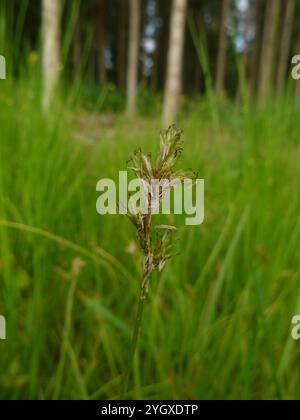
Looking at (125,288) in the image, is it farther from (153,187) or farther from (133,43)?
(133,43)

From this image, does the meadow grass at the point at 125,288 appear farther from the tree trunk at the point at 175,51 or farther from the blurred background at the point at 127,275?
the tree trunk at the point at 175,51

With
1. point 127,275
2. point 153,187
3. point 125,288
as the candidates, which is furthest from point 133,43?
point 153,187

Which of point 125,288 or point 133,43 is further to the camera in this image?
point 133,43

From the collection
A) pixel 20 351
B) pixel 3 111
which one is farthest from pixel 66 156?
pixel 20 351

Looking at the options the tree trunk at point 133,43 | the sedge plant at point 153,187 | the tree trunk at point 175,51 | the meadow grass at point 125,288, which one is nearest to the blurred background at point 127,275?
the meadow grass at point 125,288

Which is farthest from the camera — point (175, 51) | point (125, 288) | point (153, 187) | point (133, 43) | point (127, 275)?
point (133, 43)

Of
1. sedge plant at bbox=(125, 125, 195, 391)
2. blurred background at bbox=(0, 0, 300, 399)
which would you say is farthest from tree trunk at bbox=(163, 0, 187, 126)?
sedge plant at bbox=(125, 125, 195, 391)
